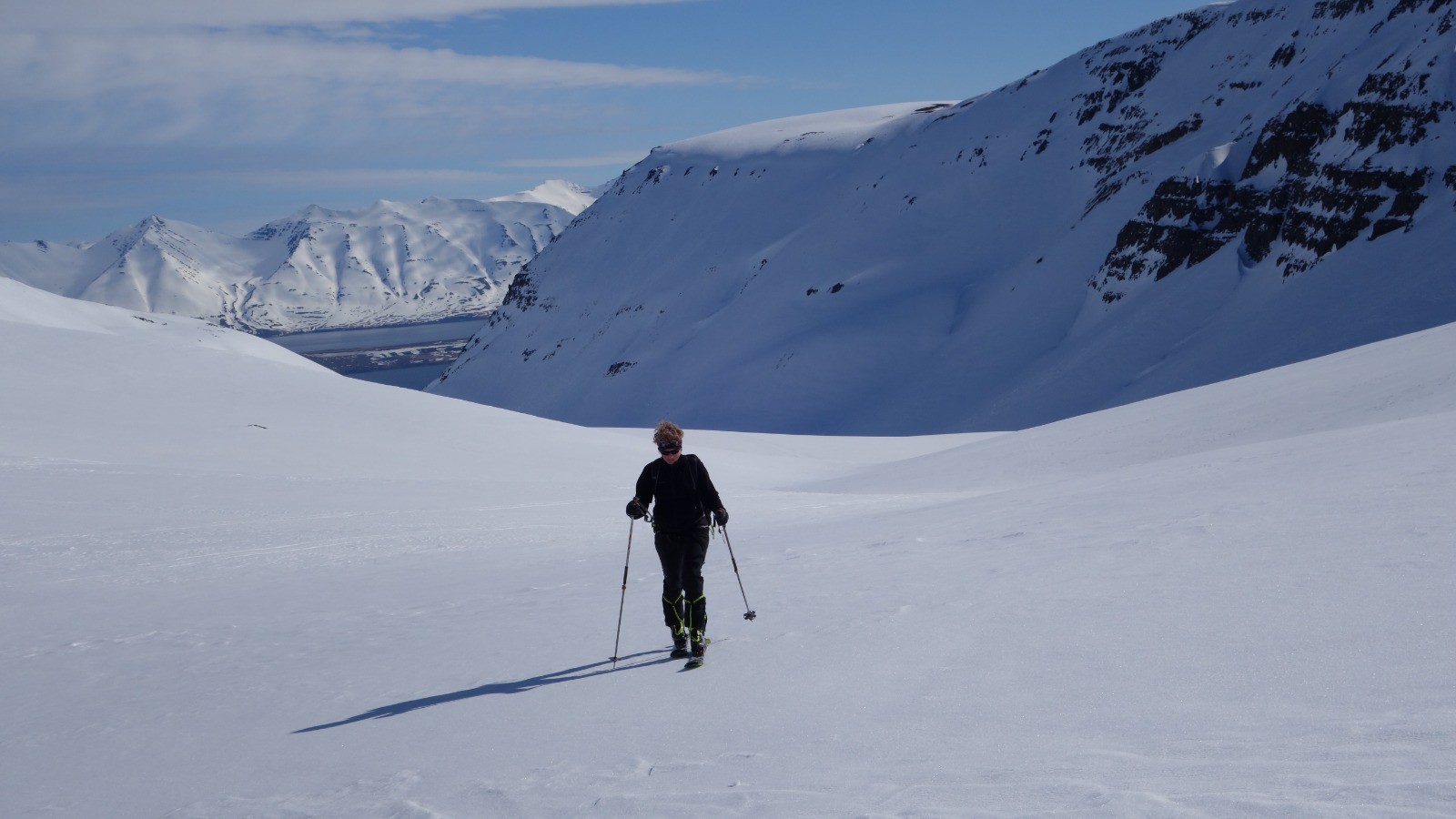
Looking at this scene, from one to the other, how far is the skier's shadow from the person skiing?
0.48m

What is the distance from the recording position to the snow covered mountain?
67.4 meters

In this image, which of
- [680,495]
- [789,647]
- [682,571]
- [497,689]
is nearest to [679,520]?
[680,495]

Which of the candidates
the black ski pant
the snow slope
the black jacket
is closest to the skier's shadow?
the snow slope

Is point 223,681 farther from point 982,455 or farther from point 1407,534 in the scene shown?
point 982,455

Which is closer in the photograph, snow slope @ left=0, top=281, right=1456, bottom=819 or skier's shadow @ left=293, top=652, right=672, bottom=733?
snow slope @ left=0, top=281, right=1456, bottom=819

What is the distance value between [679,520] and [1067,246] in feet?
303

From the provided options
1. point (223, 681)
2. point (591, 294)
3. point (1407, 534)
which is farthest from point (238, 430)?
point (591, 294)

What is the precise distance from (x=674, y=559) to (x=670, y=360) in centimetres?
11266

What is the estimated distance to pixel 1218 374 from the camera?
6119 cm

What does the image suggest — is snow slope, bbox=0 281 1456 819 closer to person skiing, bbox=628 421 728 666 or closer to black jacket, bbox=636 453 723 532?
person skiing, bbox=628 421 728 666

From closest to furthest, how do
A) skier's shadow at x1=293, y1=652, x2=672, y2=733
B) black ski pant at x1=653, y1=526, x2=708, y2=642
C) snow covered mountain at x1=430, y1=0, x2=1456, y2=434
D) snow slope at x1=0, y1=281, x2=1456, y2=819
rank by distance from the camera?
1. snow slope at x1=0, y1=281, x2=1456, y2=819
2. skier's shadow at x1=293, y1=652, x2=672, y2=733
3. black ski pant at x1=653, y1=526, x2=708, y2=642
4. snow covered mountain at x1=430, y1=0, x2=1456, y2=434

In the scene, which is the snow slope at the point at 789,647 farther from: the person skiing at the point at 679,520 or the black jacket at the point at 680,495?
the black jacket at the point at 680,495

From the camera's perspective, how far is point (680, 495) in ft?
27.6

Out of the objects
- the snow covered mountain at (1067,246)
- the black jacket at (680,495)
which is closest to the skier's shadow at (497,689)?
the black jacket at (680,495)
